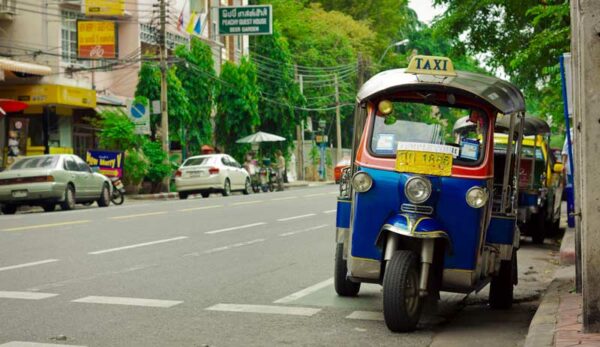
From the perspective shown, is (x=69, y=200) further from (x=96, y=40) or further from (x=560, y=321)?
(x=560, y=321)

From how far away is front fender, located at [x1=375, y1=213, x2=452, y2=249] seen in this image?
8.09m

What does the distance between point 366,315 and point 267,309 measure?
2.85 feet

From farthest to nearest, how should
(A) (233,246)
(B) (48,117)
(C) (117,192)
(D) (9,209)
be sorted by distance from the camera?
(B) (48,117)
(C) (117,192)
(D) (9,209)
(A) (233,246)

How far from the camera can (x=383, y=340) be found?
25.5ft

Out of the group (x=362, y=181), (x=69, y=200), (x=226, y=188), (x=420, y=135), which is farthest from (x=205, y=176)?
(x=362, y=181)

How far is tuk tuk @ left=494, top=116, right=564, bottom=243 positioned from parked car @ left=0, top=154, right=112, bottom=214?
12252mm

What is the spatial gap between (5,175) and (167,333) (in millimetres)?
18803

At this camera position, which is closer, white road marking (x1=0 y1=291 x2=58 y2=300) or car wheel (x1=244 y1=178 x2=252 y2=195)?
white road marking (x1=0 y1=291 x2=58 y2=300)

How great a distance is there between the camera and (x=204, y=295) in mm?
9961

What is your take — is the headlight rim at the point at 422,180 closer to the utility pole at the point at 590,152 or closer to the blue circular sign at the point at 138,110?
the utility pole at the point at 590,152

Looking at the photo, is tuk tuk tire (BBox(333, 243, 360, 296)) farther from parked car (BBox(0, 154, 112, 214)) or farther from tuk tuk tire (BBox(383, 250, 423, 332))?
parked car (BBox(0, 154, 112, 214))

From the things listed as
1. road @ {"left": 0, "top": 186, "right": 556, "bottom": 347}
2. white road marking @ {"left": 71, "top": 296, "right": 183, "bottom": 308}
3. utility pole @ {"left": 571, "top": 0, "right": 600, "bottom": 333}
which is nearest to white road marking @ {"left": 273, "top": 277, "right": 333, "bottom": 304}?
road @ {"left": 0, "top": 186, "right": 556, "bottom": 347}

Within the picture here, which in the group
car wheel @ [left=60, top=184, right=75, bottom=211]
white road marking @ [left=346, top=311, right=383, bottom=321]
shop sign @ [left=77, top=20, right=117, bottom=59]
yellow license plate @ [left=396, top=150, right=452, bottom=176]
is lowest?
car wheel @ [left=60, top=184, right=75, bottom=211]

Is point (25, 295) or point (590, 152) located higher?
point (590, 152)
